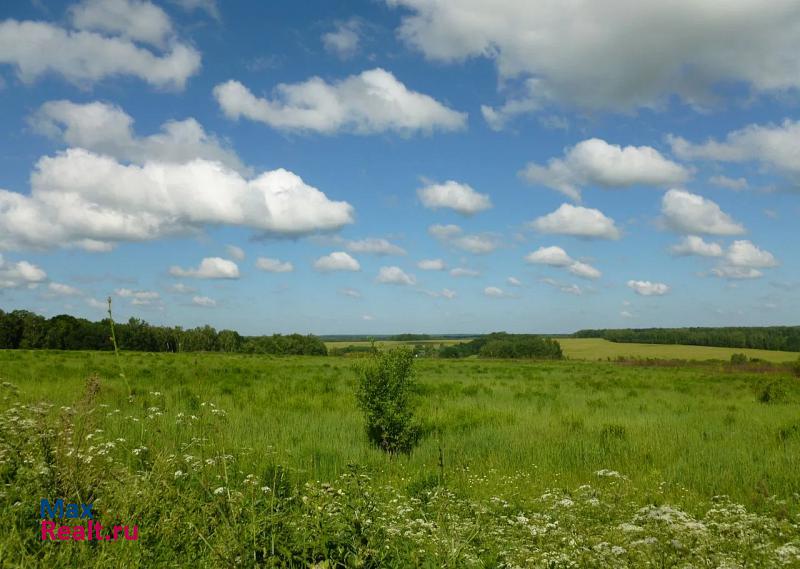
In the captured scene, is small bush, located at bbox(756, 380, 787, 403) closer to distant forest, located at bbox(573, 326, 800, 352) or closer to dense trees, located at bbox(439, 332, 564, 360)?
dense trees, located at bbox(439, 332, 564, 360)

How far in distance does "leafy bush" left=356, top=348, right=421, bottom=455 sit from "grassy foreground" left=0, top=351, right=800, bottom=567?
1.46 ft

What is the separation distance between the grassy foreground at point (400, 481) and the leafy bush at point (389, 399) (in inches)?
17.6

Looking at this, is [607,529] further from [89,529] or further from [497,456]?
[497,456]

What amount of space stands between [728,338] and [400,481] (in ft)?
383

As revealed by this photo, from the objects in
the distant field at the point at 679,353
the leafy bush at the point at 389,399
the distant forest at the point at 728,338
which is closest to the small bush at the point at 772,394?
the leafy bush at the point at 389,399

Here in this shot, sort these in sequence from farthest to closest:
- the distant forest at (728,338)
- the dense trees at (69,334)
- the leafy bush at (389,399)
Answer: the distant forest at (728,338), the dense trees at (69,334), the leafy bush at (389,399)

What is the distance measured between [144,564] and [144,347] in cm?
8558

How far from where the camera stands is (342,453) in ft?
26.7

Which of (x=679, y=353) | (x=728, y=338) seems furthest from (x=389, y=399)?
(x=728, y=338)

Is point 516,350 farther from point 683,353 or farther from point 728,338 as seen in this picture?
point 728,338

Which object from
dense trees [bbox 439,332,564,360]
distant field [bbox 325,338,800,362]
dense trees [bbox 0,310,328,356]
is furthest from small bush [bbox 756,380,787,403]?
dense trees [bbox 439,332,564,360]

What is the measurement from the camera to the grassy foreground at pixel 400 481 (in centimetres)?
315

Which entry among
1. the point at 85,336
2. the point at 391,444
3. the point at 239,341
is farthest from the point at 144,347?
the point at 391,444

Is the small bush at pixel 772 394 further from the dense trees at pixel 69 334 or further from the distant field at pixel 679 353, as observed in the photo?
the dense trees at pixel 69 334
